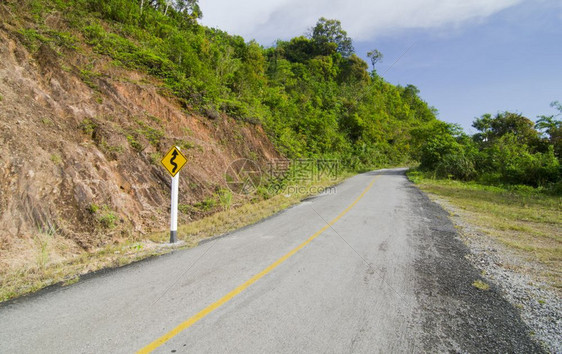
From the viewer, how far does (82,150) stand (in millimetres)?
7559

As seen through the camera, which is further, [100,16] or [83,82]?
[100,16]

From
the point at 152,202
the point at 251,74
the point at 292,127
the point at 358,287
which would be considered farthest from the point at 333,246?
the point at 292,127

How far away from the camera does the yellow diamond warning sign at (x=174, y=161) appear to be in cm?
693

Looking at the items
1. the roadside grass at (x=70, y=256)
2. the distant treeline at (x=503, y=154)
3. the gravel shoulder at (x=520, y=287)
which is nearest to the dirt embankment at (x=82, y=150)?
the roadside grass at (x=70, y=256)

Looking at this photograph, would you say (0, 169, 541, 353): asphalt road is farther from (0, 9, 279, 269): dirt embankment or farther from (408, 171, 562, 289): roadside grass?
(0, 9, 279, 269): dirt embankment

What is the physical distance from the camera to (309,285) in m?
4.36

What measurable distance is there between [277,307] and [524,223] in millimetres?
10038

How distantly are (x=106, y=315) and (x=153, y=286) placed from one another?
84 centimetres

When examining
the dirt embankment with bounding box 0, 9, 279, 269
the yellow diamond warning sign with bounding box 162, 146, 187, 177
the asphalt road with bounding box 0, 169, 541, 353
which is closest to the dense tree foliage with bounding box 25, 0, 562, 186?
the dirt embankment with bounding box 0, 9, 279, 269

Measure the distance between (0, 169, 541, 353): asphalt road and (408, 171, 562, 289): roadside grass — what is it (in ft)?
5.12

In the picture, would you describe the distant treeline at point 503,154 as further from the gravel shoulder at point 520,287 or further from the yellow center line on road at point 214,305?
the yellow center line on road at point 214,305

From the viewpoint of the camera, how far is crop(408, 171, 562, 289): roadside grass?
592 centimetres

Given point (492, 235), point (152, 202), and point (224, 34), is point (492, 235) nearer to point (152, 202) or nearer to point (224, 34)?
point (152, 202)

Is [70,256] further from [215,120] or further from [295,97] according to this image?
[295,97]
